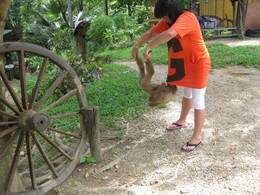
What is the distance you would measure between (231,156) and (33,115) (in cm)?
212

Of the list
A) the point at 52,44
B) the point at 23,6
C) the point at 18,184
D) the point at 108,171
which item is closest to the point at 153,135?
the point at 108,171

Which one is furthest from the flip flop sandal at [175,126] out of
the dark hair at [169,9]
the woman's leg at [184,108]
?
the dark hair at [169,9]

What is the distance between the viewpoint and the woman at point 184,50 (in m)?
2.68

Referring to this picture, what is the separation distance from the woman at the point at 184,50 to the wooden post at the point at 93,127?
81 cm

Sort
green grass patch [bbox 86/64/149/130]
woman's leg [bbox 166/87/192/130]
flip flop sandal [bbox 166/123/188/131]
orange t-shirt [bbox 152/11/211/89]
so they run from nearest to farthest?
orange t-shirt [bbox 152/11/211/89] → woman's leg [bbox 166/87/192/130] → flip flop sandal [bbox 166/123/188/131] → green grass patch [bbox 86/64/149/130]

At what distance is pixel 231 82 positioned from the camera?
562cm

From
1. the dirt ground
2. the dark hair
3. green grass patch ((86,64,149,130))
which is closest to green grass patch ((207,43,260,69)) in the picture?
green grass patch ((86,64,149,130))

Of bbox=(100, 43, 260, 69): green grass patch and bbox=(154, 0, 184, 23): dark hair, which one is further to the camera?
bbox=(100, 43, 260, 69): green grass patch

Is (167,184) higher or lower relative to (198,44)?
lower

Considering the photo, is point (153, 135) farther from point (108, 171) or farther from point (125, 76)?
point (125, 76)

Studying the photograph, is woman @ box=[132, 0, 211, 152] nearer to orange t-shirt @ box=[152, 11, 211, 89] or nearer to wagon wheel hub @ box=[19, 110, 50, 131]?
orange t-shirt @ box=[152, 11, 211, 89]

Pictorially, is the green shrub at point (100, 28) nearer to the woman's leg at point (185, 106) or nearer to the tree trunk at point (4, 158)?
the woman's leg at point (185, 106)

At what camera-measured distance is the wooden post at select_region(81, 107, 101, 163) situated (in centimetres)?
269

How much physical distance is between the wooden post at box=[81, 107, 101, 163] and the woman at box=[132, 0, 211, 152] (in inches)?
31.9
